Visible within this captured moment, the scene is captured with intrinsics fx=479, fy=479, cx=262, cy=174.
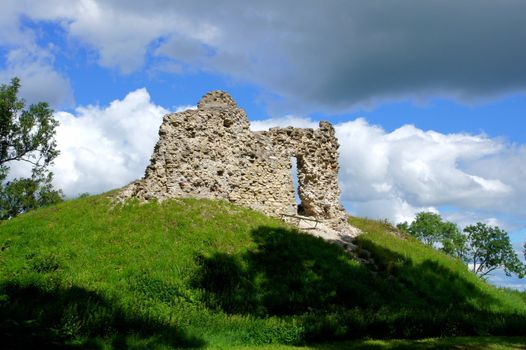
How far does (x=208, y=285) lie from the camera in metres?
15.8

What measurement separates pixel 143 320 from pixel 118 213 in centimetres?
822

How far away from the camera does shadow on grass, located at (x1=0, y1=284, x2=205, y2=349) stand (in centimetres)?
820

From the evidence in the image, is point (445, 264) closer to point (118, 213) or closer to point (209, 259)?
point (209, 259)

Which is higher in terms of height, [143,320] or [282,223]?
[282,223]

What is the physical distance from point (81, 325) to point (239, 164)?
503 inches

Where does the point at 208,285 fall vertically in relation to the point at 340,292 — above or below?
below

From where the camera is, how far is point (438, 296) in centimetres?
1906

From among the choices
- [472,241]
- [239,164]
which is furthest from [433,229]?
[239,164]

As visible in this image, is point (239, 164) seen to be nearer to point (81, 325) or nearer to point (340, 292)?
point (340, 292)

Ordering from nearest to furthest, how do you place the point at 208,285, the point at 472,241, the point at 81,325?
the point at 81,325 → the point at 208,285 → the point at 472,241

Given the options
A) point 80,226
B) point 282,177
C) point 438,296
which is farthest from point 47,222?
point 438,296

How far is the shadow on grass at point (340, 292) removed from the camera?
41.5ft

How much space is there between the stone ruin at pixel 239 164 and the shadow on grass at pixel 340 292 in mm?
3364

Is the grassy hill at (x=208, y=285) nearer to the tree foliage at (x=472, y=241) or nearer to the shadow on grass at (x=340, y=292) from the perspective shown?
the shadow on grass at (x=340, y=292)
